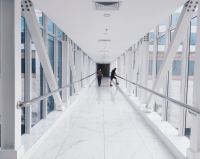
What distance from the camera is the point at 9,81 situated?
97.4 inches

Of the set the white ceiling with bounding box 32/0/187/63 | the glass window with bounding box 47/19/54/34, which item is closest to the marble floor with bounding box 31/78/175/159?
the white ceiling with bounding box 32/0/187/63

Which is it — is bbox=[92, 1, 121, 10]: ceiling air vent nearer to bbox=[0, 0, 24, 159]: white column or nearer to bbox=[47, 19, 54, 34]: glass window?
bbox=[0, 0, 24, 159]: white column

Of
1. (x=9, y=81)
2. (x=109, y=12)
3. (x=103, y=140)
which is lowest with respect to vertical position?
(x=103, y=140)

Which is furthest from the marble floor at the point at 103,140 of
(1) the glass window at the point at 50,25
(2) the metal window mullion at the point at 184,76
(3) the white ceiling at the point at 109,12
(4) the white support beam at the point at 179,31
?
(1) the glass window at the point at 50,25

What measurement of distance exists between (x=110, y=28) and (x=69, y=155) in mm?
3487

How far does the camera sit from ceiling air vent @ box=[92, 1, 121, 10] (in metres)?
3.30

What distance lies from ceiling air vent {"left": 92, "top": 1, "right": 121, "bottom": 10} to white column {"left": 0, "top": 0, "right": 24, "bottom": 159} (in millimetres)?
1347

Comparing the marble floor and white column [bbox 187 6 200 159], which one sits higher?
white column [bbox 187 6 200 159]

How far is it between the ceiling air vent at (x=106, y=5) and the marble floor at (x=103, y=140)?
7.93 feet

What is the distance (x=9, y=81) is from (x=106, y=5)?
2.07 m

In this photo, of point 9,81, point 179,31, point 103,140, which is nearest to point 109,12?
point 179,31

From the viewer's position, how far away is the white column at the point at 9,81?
2.44 meters

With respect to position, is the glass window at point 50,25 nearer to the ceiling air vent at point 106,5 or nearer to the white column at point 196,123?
the ceiling air vent at point 106,5

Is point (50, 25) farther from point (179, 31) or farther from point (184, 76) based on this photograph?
point (184, 76)
